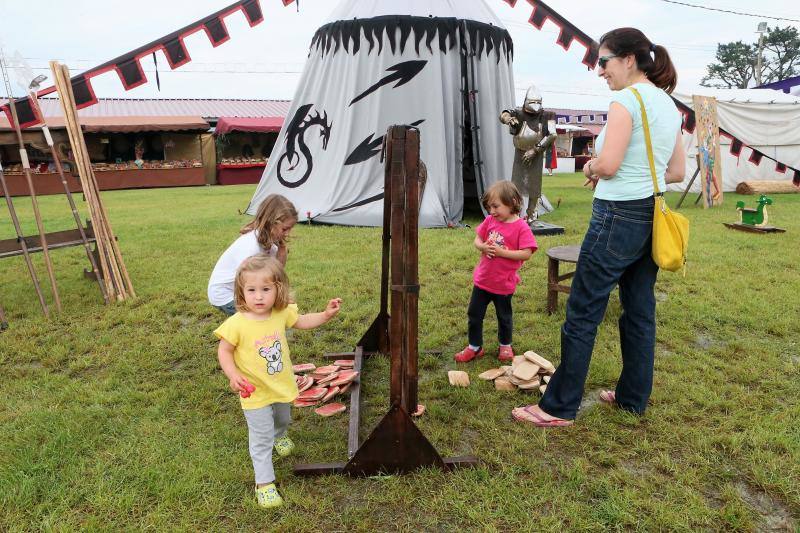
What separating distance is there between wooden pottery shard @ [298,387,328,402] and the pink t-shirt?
52.5 inches

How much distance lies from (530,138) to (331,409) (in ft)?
20.9

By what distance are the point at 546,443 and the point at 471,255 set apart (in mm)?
4385

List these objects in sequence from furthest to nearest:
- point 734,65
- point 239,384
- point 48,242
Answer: point 734,65
point 48,242
point 239,384

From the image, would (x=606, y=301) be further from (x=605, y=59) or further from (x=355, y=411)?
(x=355, y=411)

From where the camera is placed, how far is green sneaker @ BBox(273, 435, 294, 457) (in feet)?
9.29

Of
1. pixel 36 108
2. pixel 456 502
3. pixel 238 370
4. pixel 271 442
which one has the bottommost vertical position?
pixel 456 502

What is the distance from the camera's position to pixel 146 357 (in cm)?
417

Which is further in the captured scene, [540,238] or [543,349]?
[540,238]

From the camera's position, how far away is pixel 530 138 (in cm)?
841

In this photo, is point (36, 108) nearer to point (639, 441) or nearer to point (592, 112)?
point (639, 441)

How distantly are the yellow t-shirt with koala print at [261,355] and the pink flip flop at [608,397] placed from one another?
1940 millimetres

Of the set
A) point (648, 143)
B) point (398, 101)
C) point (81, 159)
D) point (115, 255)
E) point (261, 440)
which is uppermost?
point (398, 101)

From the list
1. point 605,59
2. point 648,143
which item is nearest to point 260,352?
point 648,143

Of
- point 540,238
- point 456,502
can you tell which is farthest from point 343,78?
point 456,502
